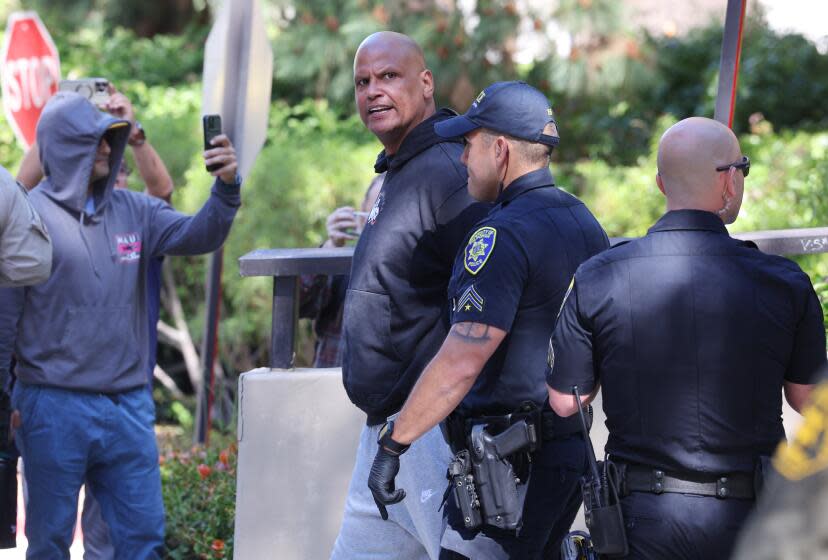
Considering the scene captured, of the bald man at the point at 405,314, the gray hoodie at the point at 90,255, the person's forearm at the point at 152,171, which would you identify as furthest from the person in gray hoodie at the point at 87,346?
the bald man at the point at 405,314

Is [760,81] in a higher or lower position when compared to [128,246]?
higher

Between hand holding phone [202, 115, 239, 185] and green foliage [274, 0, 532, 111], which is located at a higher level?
green foliage [274, 0, 532, 111]

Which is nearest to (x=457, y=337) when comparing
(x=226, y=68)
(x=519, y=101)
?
(x=519, y=101)

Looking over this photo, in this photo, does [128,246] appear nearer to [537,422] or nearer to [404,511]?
[404,511]

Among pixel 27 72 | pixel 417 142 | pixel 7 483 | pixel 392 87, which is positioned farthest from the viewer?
pixel 27 72

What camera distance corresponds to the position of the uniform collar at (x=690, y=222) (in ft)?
10.7

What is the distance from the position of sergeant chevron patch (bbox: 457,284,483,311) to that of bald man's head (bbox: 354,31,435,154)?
2.77 feet

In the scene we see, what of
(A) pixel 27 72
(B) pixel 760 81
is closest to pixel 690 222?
(A) pixel 27 72

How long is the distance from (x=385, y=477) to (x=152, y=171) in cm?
291

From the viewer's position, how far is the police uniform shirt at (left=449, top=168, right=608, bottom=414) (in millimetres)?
3381

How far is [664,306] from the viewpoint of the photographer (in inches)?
125

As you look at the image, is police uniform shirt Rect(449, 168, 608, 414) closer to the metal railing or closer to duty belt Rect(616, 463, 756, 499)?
duty belt Rect(616, 463, 756, 499)

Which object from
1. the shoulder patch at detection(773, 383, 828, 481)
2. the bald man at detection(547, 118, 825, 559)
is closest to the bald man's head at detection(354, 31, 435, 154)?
the bald man at detection(547, 118, 825, 559)

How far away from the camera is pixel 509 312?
3.37 metres
